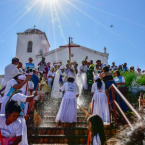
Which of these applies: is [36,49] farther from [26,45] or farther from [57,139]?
[57,139]

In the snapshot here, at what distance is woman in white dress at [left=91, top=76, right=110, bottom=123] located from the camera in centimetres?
593

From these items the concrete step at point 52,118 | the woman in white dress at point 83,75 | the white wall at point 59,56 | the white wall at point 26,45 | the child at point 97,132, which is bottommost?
the concrete step at point 52,118

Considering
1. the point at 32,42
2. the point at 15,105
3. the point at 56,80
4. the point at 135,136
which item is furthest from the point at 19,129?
the point at 32,42

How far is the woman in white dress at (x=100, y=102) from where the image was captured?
5929mm

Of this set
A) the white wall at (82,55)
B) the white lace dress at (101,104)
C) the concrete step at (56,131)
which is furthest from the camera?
the white wall at (82,55)

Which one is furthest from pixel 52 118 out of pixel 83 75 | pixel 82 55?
pixel 82 55

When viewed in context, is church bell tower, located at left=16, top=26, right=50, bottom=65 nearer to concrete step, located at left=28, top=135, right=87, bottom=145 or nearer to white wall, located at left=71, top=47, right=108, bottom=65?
white wall, located at left=71, top=47, right=108, bottom=65

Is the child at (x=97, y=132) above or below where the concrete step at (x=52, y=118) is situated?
above

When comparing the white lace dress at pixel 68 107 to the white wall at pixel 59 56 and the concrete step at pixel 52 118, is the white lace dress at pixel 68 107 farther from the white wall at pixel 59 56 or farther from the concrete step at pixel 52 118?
the white wall at pixel 59 56

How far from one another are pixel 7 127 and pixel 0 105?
6.48 feet

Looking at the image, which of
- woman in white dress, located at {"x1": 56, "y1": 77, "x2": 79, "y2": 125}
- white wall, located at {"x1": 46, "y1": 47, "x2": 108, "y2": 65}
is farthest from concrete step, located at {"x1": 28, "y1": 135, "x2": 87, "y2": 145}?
white wall, located at {"x1": 46, "y1": 47, "x2": 108, "y2": 65}

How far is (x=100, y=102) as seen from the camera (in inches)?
242

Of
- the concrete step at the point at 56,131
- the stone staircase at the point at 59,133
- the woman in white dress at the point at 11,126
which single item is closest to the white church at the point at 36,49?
the stone staircase at the point at 59,133

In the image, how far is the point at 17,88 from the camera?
4305mm
